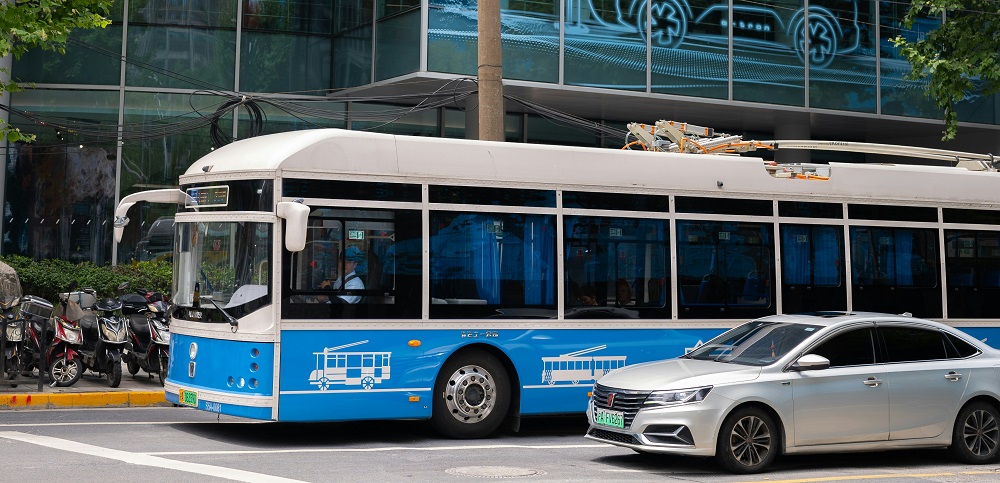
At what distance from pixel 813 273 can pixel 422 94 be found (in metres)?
10.9

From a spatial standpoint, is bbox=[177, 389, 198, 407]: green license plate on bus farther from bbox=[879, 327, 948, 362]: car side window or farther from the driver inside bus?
bbox=[879, 327, 948, 362]: car side window

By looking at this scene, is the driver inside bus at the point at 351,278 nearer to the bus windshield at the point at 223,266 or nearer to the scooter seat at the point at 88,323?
the bus windshield at the point at 223,266

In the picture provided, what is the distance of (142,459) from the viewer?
31.6 ft

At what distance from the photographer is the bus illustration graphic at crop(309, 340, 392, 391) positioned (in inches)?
427

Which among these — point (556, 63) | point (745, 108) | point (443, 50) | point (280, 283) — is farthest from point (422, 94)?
point (280, 283)

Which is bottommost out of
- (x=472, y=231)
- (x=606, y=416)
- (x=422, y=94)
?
(x=606, y=416)

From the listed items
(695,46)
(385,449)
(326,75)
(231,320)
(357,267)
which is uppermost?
(695,46)

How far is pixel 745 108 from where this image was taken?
82.3 ft

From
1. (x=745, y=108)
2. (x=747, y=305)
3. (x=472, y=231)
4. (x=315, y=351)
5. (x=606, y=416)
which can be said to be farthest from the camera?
(x=745, y=108)

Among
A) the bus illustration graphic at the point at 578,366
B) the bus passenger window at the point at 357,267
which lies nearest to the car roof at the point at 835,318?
the bus illustration graphic at the point at 578,366

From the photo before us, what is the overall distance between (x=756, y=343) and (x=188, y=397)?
560cm

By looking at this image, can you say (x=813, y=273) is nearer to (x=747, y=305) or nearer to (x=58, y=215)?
(x=747, y=305)

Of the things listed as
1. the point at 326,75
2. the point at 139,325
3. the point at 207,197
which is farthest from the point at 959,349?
the point at 326,75

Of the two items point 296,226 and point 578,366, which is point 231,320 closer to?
point 296,226
